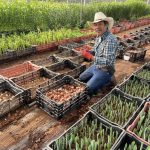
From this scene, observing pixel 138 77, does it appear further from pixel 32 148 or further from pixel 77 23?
pixel 77 23

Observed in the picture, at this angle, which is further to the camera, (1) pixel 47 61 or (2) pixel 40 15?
(2) pixel 40 15

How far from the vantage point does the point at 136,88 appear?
13.3 feet

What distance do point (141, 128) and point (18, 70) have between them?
2.73 meters


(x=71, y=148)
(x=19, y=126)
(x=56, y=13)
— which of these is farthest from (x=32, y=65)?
(x=56, y=13)

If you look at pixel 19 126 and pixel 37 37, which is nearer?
pixel 19 126

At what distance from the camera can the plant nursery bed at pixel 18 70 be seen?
4.42m

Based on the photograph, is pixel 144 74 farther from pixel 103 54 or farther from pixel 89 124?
pixel 89 124

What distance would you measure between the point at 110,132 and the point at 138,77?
1.80 m

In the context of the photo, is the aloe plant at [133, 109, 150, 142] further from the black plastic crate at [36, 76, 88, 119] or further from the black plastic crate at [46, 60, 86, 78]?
the black plastic crate at [46, 60, 86, 78]

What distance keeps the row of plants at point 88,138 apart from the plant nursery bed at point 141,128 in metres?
0.22

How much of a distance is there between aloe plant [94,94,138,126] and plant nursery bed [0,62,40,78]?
68.1 inches

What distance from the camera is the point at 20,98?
3633 millimetres

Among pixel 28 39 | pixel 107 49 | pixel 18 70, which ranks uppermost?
pixel 107 49

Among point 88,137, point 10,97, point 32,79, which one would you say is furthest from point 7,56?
point 88,137
